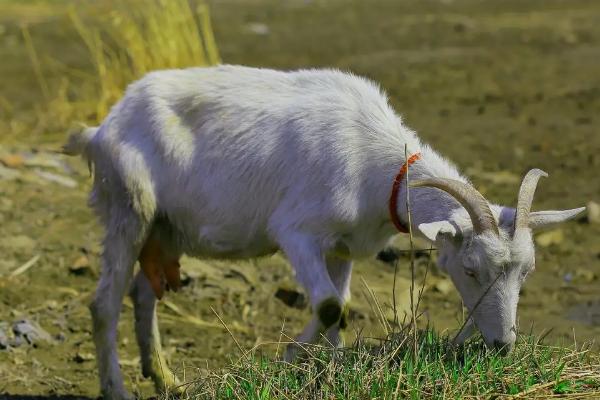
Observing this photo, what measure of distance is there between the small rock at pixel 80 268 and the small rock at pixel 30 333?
894mm

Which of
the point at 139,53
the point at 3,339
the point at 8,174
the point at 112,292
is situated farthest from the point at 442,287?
the point at 139,53

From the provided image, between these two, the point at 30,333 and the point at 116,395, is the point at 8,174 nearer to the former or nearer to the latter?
the point at 30,333

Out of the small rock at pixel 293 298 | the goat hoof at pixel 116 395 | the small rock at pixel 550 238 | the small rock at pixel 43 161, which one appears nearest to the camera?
the goat hoof at pixel 116 395

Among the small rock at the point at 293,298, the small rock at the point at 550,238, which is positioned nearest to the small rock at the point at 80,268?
the small rock at the point at 293,298

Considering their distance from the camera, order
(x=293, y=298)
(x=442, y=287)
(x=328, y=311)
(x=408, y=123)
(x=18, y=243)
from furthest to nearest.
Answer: (x=408, y=123) → (x=18, y=243) → (x=442, y=287) → (x=293, y=298) → (x=328, y=311)

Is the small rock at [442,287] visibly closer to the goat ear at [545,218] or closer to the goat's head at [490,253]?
the goat ear at [545,218]

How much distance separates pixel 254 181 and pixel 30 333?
1820mm

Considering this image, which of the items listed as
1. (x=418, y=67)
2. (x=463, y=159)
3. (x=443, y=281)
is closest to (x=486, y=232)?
(x=443, y=281)

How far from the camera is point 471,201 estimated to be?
17.5 ft

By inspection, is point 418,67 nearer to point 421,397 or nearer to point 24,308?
point 24,308

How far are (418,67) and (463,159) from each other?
4.59 meters

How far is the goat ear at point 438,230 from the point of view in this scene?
5.23 metres

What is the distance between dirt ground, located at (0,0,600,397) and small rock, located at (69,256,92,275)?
0.03 feet

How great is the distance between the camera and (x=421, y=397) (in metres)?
4.74
